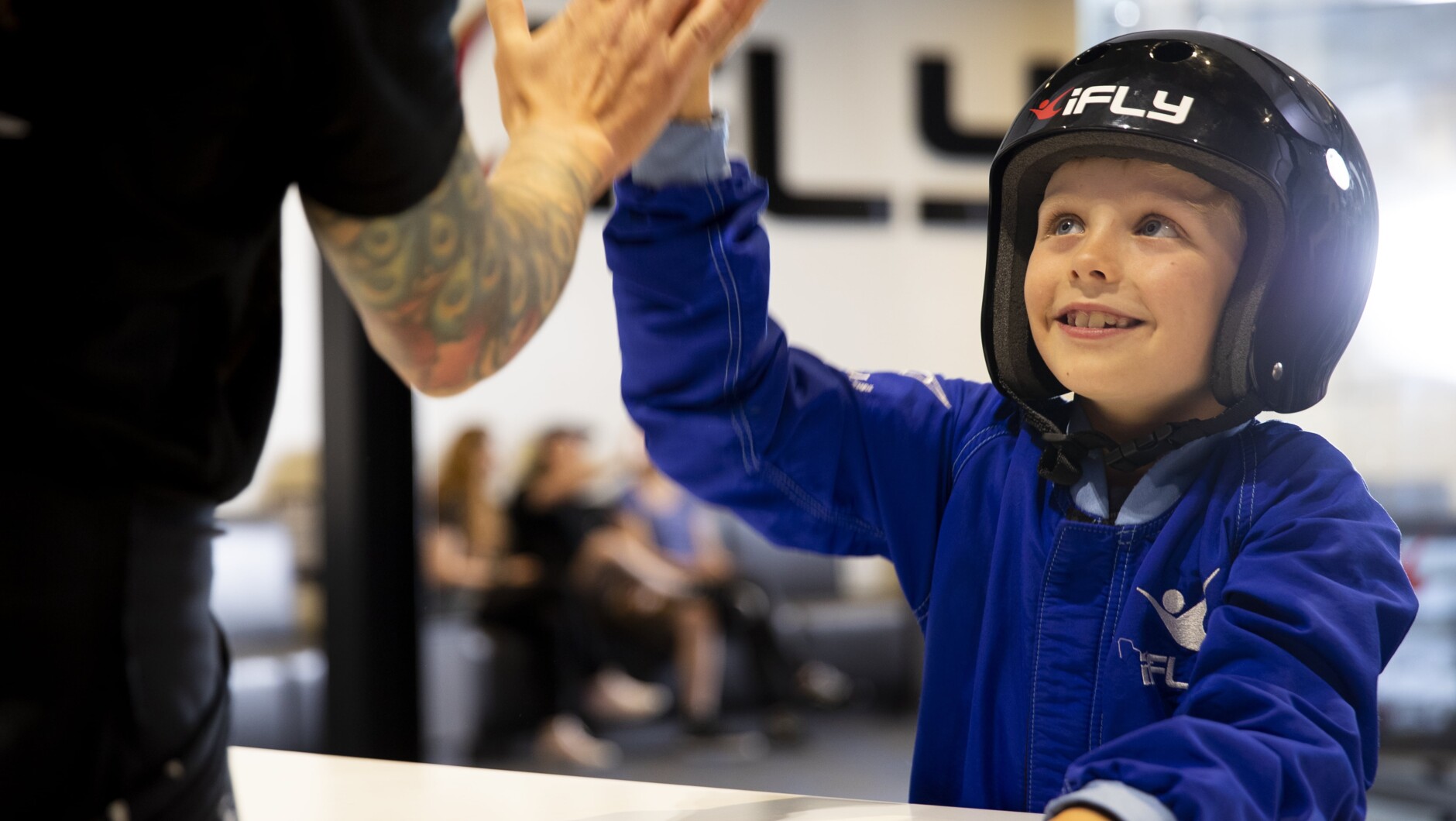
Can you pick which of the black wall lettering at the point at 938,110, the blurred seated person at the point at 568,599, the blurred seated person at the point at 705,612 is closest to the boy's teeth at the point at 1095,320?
the blurred seated person at the point at 568,599

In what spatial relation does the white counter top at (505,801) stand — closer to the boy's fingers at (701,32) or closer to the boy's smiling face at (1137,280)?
the boy's smiling face at (1137,280)

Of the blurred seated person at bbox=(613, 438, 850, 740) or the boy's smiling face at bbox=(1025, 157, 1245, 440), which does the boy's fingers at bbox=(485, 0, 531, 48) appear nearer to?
the boy's smiling face at bbox=(1025, 157, 1245, 440)

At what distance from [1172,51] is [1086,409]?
0.37m

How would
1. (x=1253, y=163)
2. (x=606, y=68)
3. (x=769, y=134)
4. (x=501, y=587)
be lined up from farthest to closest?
(x=769, y=134) < (x=501, y=587) < (x=1253, y=163) < (x=606, y=68)

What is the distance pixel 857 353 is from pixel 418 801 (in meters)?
5.76

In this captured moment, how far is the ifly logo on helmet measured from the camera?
3.80 feet

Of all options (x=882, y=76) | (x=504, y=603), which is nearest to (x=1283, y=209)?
(x=504, y=603)

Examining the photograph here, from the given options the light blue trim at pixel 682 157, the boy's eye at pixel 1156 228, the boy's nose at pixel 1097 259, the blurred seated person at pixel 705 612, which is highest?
the light blue trim at pixel 682 157

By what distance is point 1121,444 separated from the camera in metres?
1.26

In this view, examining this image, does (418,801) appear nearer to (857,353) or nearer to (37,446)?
(37,446)

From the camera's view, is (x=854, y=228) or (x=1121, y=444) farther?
(x=854, y=228)

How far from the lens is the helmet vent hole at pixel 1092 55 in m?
1.27

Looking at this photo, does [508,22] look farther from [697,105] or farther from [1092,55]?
[1092,55]

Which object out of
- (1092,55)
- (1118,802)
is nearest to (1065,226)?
(1092,55)
